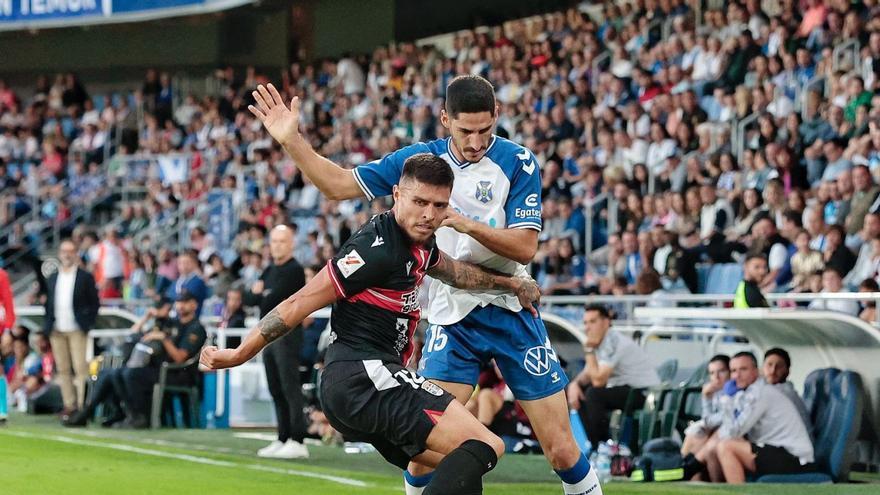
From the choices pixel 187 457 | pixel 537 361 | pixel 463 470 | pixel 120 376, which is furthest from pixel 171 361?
pixel 463 470

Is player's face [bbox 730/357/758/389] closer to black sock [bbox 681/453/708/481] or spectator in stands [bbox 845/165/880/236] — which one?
black sock [bbox 681/453/708/481]

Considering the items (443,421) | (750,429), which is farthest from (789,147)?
(443,421)

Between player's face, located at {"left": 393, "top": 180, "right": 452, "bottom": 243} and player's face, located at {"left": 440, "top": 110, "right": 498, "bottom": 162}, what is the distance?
67cm

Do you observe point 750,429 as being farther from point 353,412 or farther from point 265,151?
point 265,151

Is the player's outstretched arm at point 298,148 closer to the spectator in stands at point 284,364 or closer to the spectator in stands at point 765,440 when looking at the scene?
the spectator in stands at point 765,440

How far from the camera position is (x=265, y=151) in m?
29.7

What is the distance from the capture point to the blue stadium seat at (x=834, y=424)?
37.6 feet

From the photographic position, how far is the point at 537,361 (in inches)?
299

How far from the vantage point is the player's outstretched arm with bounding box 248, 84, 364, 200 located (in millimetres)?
7320

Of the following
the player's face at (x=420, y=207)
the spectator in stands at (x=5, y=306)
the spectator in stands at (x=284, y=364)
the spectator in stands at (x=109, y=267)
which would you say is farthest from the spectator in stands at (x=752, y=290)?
the spectator in stands at (x=109, y=267)

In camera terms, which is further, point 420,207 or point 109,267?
point 109,267

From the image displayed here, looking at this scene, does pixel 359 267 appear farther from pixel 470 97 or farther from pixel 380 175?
pixel 470 97

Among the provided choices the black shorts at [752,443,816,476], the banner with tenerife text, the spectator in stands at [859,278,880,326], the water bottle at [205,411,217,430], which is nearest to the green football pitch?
the black shorts at [752,443,816,476]

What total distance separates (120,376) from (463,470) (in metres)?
12.0
